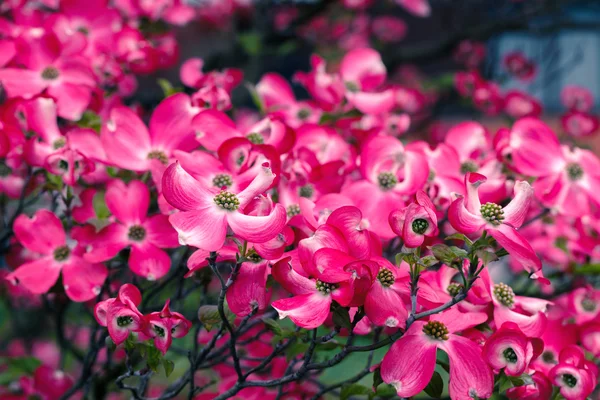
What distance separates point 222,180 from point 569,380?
0.68 m

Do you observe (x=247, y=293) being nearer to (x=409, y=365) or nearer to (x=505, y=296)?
(x=409, y=365)

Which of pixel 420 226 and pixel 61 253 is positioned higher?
pixel 420 226

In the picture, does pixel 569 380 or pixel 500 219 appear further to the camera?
pixel 569 380

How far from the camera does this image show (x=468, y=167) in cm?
140

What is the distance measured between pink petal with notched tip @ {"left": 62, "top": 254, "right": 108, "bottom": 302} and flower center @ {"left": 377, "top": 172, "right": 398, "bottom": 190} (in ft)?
1.76

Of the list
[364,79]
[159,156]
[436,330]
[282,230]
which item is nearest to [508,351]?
[436,330]

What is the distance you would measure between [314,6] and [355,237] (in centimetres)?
224

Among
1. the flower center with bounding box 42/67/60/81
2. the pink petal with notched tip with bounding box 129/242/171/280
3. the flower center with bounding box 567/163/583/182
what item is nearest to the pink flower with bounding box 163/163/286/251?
the pink petal with notched tip with bounding box 129/242/171/280

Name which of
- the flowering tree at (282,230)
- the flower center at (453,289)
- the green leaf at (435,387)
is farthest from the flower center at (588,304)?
the green leaf at (435,387)

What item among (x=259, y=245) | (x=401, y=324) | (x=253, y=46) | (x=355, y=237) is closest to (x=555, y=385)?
(x=401, y=324)

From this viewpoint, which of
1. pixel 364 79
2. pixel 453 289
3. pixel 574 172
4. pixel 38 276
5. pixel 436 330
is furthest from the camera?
pixel 364 79

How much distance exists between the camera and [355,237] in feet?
3.06

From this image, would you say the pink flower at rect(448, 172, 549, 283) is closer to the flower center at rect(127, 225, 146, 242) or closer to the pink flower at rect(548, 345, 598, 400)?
the pink flower at rect(548, 345, 598, 400)

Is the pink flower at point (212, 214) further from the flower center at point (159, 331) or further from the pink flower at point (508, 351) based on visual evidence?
the pink flower at point (508, 351)
